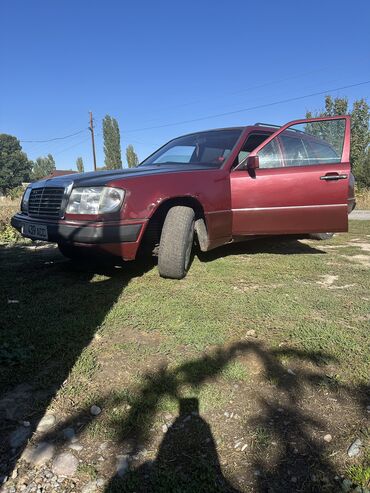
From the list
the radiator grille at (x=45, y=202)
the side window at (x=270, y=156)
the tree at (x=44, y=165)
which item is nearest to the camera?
the radiator grille at (x=45, y=202)

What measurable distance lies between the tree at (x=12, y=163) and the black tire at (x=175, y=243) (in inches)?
3610

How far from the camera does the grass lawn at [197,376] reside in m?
1.59

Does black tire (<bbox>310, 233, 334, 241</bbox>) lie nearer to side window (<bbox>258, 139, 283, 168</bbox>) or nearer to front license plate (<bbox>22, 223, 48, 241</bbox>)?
side window (<bbox>258, 139, 283, 168</bbox>)

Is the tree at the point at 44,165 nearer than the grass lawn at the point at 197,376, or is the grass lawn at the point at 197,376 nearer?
the grass lawn at the point at 197,376

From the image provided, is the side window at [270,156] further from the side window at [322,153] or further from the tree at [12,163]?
the tree at [12,163]

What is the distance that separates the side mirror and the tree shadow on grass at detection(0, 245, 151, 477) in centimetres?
174

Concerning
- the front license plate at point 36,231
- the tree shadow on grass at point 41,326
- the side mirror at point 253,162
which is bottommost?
the tree shadow on grass at point 41,326

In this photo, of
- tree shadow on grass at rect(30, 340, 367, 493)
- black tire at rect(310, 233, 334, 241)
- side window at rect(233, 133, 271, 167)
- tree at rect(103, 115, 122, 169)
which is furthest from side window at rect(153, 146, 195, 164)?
tree at rect(103, 115, 122, 169)

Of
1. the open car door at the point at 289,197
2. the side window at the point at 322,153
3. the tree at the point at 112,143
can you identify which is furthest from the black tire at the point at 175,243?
the tree at the point at 112,143

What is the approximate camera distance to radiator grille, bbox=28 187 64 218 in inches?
151

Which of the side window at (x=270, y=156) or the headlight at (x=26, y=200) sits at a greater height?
the side window at (x=270, y=156)

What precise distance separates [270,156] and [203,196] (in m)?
1.18

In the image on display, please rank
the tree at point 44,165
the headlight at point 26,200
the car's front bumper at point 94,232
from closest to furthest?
the car's front bumper at point 94,232 → the headlight at point 26,200 → the tree at point 44,165

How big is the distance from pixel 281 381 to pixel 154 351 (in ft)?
2.71
